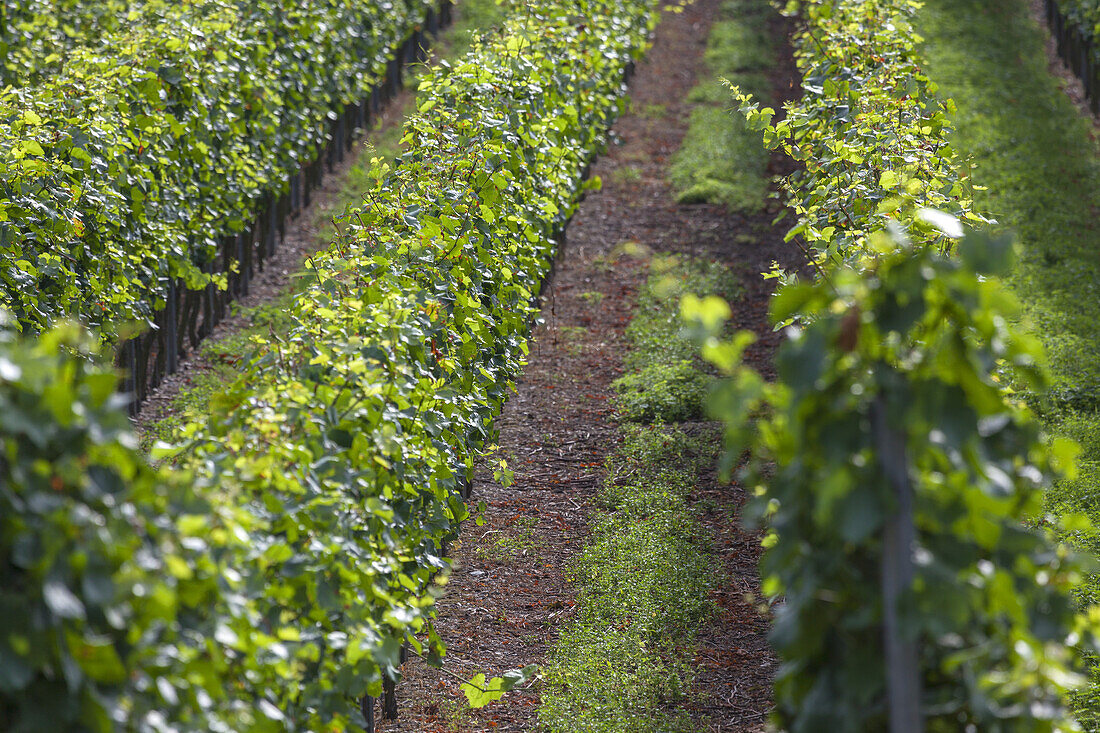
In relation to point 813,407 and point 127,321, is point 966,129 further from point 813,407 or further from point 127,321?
point 813,407

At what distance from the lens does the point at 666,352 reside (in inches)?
304

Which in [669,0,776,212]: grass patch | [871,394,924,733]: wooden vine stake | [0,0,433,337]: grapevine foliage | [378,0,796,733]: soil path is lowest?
[378,0,796,733]: soil path

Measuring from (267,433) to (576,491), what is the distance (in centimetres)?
352

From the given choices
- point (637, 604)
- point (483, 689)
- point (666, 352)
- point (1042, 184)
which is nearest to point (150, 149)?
point (666, 352)

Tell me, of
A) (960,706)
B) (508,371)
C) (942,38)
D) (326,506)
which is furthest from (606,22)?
(960,706)

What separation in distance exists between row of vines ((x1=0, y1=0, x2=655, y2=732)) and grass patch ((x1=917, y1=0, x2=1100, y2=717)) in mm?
2799

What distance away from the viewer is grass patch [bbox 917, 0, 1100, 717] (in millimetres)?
6297

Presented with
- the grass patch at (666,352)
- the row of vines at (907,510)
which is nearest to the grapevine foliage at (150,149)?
the grass patch at (666,352)

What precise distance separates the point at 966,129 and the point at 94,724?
10.8 meters

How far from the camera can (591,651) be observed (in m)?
4.71

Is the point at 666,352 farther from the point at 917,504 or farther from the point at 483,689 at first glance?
the point at 917,504

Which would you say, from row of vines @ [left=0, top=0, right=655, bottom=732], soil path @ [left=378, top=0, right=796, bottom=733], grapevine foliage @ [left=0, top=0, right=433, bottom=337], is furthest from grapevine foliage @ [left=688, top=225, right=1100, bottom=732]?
grapevine foliage @ [left=0, top=0, right=433, bottom=337]

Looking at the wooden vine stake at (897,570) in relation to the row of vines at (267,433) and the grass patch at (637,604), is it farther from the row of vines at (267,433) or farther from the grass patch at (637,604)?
the grass patch at (637,604)

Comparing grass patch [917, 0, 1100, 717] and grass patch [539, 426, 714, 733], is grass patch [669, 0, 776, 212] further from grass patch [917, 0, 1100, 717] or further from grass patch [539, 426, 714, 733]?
grass patch [539, 426, 714, 733]
